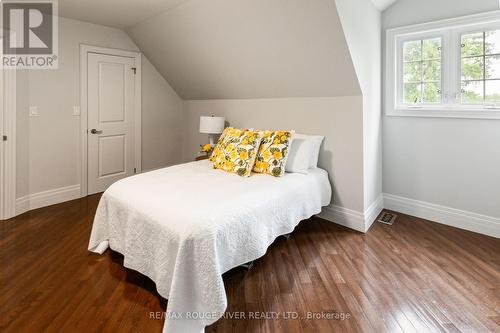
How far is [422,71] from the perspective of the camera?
10.7 feet

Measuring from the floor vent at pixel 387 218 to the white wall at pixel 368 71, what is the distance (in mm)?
218

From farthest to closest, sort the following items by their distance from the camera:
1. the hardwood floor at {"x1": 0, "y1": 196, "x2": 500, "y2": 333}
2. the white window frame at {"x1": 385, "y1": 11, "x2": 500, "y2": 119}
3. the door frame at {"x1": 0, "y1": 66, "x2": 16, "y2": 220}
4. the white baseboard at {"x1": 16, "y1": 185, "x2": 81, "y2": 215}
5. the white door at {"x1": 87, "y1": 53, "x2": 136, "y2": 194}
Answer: the white door at {"x1": 87, "y1": 53, "x2": 136, "y2": 194}
the white baseboard at {"x1": 16, "y1": 185, "x2": 81, "y2": 215}
the door frame at {"x1": 0, "y1": 66, "x2": 16, "y2": 220}
the white window frame at {"x1": 385, "y1": 11, "x2": 500, "y2": 119}
the hardwood floor at {"x1": 0, "y1": 196, "x2": 500, "y2": 333}

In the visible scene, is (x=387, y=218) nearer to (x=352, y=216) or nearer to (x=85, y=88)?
(x=352, y=216)

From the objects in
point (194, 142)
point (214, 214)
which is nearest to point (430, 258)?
point (214, 214)

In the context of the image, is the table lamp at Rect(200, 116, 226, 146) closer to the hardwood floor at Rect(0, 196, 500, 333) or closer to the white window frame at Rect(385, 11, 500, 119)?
the hardwood floor at Rect(0, 196, 500, 333)

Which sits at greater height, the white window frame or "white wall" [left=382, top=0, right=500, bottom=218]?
the white window frame

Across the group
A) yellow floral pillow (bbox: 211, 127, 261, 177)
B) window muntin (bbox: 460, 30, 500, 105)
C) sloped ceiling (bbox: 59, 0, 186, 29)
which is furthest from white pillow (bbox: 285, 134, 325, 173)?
sloped ceiling (bbox: 59, 0, 186, 29)

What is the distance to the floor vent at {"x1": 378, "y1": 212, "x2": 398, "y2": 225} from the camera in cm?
327

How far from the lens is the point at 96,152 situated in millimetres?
4191

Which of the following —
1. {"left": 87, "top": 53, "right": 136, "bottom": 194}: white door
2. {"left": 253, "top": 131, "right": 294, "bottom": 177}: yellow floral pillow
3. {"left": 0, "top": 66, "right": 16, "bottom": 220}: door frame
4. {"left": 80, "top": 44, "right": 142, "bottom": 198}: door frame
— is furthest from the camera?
{"left": 87, "top": 53, "right": 136, "bottom": 194}: white door

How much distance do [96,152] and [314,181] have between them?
3095 mm

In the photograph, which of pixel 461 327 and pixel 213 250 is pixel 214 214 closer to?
pixel 213 250

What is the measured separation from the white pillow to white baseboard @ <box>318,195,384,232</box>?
55cm

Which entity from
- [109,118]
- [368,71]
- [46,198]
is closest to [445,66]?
[368,71]
